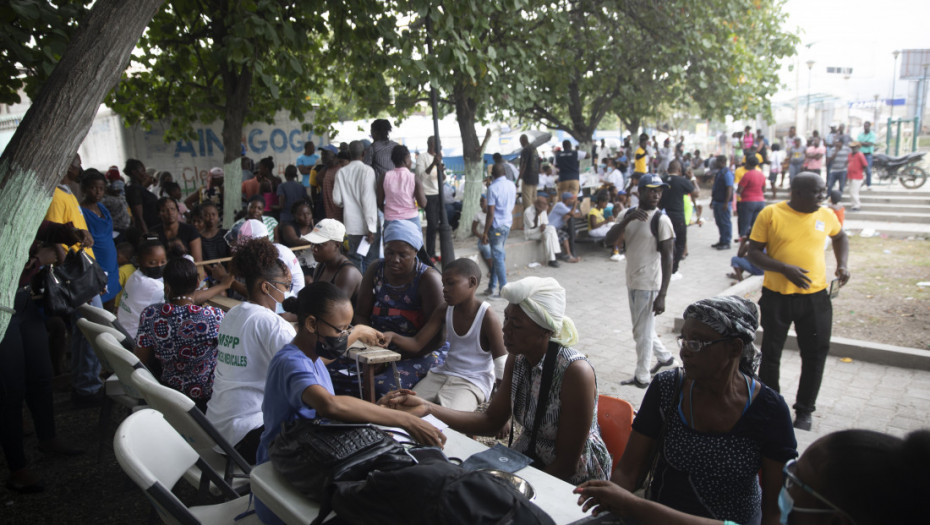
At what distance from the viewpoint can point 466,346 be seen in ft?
13.1

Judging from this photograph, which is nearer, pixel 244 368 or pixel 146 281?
pixel 244 368

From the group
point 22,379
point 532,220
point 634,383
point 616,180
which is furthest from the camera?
point 616,180

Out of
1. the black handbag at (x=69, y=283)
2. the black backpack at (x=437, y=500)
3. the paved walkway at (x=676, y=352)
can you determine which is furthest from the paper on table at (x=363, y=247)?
the black backpack at (x=437, y=500)

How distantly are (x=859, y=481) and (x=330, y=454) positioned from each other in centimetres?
155

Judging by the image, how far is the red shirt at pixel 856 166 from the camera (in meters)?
15.0

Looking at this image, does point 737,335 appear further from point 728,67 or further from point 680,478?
point 728,67

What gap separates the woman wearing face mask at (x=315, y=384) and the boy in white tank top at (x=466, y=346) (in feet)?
4.28

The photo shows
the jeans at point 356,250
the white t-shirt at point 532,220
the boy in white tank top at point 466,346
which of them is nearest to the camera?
the boy in white tank top at point 466,346

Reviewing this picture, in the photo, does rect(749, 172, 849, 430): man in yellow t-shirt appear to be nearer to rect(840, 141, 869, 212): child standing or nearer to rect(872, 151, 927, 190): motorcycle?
rect(840, 141, 869, 212): child standing

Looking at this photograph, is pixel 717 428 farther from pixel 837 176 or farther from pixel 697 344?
pixel 837 176

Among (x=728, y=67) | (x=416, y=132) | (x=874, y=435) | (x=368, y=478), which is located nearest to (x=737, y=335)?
(x=874, y=435)

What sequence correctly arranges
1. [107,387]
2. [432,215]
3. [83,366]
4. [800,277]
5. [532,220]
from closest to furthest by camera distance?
[107,387] → [800,277] → [83,366] → [432,215] → [532,220]

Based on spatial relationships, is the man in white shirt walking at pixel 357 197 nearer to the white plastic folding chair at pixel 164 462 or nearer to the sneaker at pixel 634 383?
the sneaker at pixel 634 383

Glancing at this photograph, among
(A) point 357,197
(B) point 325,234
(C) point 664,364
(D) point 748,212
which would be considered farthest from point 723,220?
(B) point 325,234
